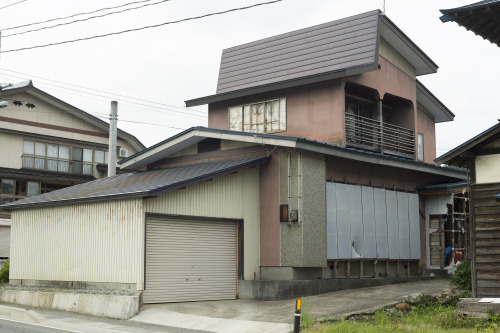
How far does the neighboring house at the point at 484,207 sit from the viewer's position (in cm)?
1641

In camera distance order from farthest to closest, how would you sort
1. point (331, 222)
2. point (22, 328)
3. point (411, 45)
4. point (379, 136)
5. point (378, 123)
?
point (411, 45)
point (378, 123)
point (379, 136)
point (331, 222)
point (22, 328)

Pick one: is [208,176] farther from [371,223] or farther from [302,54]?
[302,54]

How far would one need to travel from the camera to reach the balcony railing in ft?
84.9

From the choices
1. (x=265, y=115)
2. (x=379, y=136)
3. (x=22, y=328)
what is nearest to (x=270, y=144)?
(x=265, y=115)

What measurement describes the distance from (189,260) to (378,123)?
35.9ft

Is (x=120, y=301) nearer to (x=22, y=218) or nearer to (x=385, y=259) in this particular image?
(x=22, y=218)

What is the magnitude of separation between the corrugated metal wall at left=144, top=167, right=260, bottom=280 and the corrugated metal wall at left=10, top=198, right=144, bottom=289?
51.7 inches

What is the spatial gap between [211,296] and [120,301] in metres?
3.94

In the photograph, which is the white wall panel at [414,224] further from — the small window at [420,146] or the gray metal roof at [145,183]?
the gray metal roof at [145,183]

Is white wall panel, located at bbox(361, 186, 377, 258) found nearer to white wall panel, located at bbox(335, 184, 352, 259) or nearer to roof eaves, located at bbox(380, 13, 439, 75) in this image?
white wall panel, located at bbox(335, 184, 352, 259)

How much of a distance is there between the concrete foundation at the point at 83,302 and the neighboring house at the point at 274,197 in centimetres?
116

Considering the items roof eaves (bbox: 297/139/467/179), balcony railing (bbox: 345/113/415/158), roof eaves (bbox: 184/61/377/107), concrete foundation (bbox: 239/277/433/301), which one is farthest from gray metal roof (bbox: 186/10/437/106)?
concrete foundation (bbox: 239/277/433/301)

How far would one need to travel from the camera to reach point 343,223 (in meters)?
22.5

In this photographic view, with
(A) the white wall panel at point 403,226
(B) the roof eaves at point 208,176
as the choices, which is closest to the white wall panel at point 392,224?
(A) the white wall panel at point 403,226
